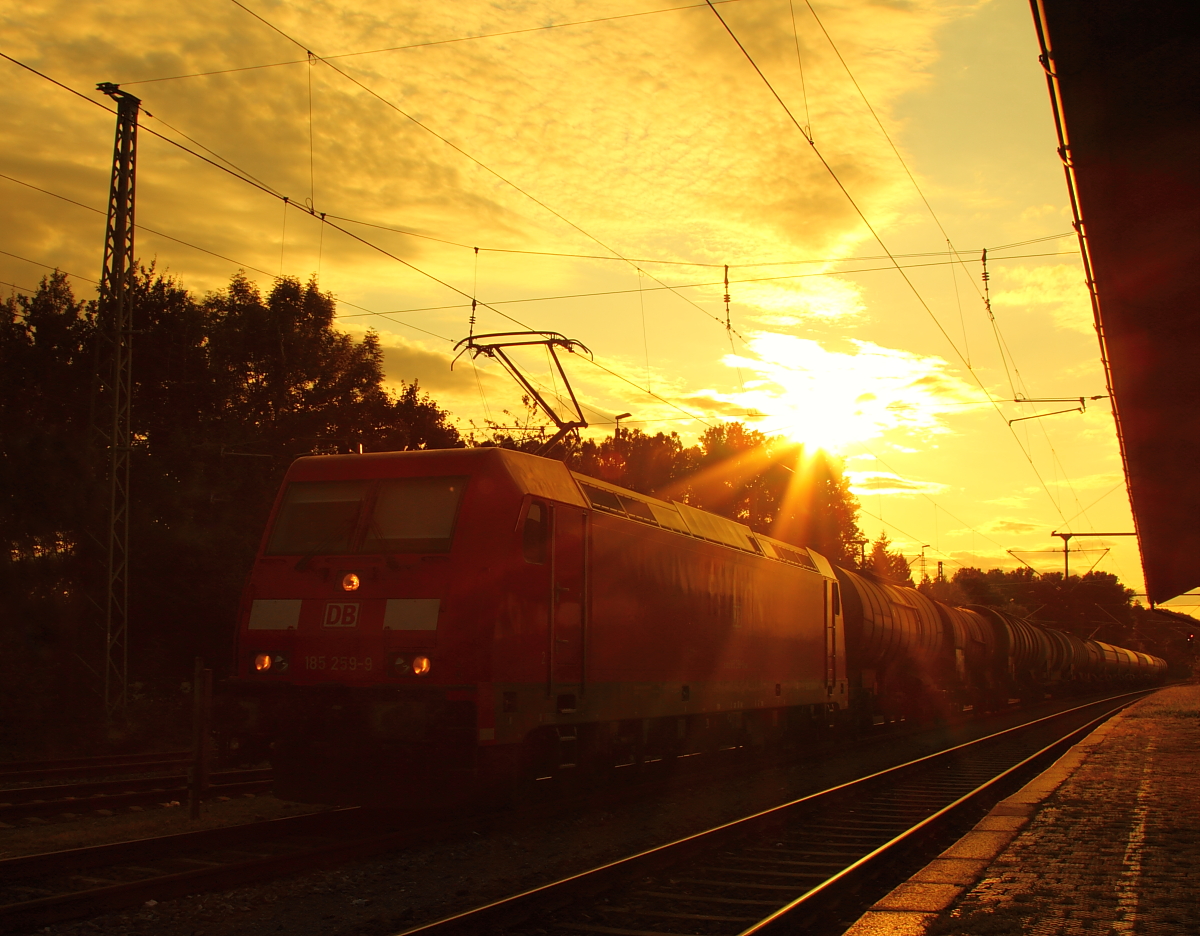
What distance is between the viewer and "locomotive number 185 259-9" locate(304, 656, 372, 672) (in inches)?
394

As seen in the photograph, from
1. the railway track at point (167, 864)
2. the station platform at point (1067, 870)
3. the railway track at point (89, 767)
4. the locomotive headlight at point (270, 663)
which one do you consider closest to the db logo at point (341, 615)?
the locomotive headlight at point (270, 663)

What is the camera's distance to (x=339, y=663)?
1009cm

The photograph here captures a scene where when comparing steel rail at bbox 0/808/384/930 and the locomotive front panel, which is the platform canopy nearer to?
the locomotive front panel

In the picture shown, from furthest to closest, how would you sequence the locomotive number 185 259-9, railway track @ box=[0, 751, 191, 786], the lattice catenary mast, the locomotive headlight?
the lattice catenary mast < railway track @ box=[0, 751, 191, 786] < the locomotive headlight < the locomotive number 185 259-9

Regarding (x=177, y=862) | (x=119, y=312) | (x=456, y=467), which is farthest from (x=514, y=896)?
(x=119, y=312)

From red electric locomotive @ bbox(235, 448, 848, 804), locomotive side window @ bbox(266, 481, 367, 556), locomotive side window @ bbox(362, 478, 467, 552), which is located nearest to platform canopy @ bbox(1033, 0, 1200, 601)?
red electric locomotive @ bbox(235, 448, 848, 804)

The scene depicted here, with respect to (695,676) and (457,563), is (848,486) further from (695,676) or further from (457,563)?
(457,563)

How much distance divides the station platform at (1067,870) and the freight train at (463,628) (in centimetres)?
382

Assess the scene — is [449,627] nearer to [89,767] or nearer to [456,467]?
[456,467]

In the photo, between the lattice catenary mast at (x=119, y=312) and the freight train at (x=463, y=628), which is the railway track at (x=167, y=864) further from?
the lattice catenary mast at (x=119, y=312)

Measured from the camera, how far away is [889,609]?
26.0 metres

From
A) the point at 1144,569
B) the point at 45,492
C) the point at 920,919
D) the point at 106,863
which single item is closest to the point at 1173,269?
the point at 920,919

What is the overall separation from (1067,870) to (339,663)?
20.7 feet

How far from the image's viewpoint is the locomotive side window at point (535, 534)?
10641 mm
